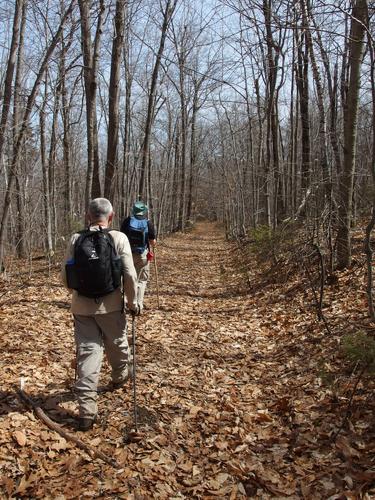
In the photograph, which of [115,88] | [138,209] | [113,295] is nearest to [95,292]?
[113,295]

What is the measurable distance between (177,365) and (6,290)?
5839 mm

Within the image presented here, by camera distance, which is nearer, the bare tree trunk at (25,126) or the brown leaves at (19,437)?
the brown leaves at (19,437)

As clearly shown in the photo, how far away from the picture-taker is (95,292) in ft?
12.3

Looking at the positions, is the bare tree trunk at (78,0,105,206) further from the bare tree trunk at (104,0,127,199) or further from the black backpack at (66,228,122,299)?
the black backpack at (66,228,122,299)

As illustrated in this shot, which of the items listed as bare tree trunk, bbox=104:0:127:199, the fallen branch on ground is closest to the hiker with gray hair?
the fallen branch on ground

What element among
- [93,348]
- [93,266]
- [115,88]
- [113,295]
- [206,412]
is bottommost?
[206,412]

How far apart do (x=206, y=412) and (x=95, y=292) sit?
175 centimetres

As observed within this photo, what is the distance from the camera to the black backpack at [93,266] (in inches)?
145

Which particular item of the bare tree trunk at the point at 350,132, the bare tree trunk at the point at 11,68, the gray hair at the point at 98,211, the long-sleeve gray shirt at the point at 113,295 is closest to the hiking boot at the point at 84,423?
the long-sleeve gray shirt at the point at 113,295

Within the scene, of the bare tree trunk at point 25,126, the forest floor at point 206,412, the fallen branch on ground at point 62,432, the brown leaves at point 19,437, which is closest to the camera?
the forest floor at point 206,412

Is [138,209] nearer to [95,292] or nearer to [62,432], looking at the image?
[95,292]

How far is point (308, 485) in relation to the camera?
3027 millimetres

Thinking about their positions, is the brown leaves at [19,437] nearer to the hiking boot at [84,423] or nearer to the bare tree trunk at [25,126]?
the hiking boot at [84,423]

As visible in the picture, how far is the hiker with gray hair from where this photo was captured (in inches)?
146
